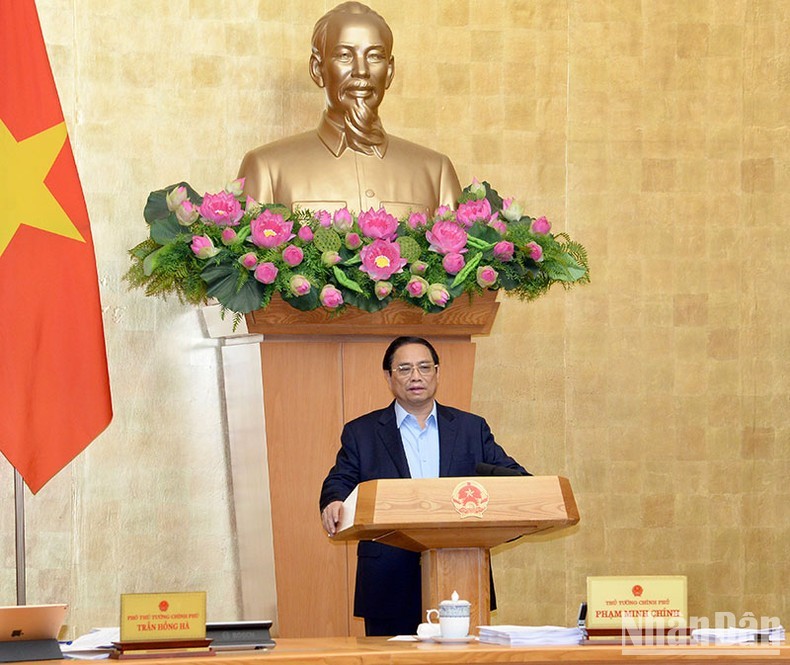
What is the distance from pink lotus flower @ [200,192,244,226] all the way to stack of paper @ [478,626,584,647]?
77.7 inches

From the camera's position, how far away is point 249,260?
454 centimetres

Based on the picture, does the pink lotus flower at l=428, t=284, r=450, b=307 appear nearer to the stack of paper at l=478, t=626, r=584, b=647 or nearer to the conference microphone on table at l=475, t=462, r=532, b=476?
the conference microphone on table at l=475, t=462, r=532, b=476

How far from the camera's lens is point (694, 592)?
623 centimetres

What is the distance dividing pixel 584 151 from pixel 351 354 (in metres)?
1.85

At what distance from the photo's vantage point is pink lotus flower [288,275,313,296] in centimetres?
452

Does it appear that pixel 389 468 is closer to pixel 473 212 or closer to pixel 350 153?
pixel 473 212

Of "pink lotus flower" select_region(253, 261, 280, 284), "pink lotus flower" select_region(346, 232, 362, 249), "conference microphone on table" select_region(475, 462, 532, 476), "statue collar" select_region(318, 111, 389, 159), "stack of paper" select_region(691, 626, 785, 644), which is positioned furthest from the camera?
"statue collar" select_region(318, 111, 389, 159)

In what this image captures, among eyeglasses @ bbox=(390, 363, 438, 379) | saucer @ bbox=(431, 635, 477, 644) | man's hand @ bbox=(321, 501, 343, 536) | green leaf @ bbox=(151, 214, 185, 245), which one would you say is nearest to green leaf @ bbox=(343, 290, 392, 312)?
eyeglasses @ bbox=(390, 363, 438, 379)

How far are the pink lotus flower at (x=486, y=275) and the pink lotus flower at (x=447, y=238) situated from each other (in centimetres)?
10

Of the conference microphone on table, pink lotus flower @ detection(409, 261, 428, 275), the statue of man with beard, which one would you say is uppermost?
the statue of man with beard

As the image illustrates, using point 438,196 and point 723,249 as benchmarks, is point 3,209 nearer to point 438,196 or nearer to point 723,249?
point 438,196

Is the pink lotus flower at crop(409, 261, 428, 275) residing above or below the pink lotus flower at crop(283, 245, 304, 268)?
below

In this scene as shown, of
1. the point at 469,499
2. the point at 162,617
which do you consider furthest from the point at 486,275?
the point at 162,617

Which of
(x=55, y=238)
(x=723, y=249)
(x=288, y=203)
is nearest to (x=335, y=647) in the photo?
(x=55, y=238)
